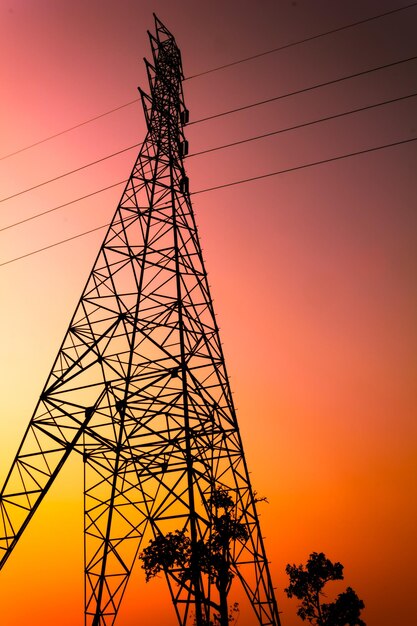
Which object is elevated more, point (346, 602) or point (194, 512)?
A: point (194, 512)

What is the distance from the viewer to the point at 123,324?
52.4ft

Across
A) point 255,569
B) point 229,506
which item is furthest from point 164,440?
point 229,506

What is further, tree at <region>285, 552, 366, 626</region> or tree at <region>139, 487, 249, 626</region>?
tree at <region>285, 552, 366, 626</region>

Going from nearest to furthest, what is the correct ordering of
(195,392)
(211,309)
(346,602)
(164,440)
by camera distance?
1. (164,440)
2. (195,392)
3. (211,309)
4. (346,602)

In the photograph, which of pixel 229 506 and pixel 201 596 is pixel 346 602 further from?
pixel 201 596

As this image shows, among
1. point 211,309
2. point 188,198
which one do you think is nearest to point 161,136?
point 188,198

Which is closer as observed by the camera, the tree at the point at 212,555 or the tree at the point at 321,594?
the tree at the point at 212,555

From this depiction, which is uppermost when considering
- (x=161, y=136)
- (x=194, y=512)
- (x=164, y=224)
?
(x=161, y=136)

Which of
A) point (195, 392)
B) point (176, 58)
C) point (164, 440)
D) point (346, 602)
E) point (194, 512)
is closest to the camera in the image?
point (194, 512)

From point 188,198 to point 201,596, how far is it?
45.8 ft

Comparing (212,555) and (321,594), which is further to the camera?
(321,594)

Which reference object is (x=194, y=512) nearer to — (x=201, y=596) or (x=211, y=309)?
(x=201, y=596)

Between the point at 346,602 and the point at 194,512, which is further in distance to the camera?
the point at 346,602

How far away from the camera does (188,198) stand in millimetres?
19500
